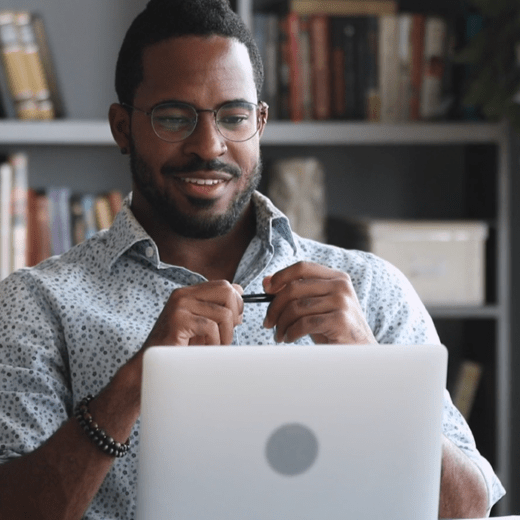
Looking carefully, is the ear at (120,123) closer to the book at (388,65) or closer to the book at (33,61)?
the book at (33,61)

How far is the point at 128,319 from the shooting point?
1.36 metres

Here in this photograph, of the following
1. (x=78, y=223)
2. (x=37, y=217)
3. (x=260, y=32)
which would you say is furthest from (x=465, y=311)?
(x=37, y=217)

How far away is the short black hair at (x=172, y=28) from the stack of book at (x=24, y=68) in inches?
34.0

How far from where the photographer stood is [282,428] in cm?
84

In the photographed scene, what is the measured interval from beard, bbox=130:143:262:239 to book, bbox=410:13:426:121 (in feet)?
3.69

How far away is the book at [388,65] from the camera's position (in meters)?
2.40

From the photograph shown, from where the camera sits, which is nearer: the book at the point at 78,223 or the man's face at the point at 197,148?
the man's face at the point at 197,148

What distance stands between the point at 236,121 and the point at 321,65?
3.42ft

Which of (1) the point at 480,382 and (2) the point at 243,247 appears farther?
(1) the point at 480,382

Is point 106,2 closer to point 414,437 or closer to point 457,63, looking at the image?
point 457,63

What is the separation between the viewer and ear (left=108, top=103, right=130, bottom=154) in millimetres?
1479

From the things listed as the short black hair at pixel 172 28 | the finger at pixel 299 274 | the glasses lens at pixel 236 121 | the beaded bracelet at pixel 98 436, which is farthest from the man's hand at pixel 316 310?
the short black hair at pixel 172 28

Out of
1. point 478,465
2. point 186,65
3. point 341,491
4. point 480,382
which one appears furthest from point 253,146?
point 480,382

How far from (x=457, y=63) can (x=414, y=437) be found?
5.84ft
